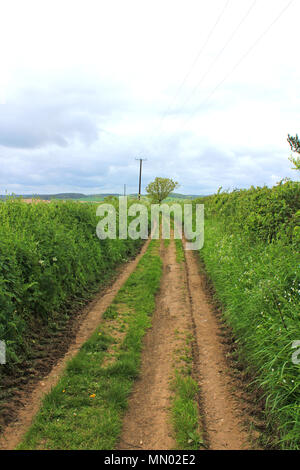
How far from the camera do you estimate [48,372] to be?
15.0 ft

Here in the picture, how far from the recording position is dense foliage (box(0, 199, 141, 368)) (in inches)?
193

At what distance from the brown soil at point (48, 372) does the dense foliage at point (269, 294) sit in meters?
2.80

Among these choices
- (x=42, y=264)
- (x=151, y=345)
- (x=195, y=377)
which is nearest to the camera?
(x=195, y=377)

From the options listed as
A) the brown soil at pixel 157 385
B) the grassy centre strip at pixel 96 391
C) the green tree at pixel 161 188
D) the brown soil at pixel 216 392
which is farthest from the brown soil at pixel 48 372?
the green tree at pixel 161 188

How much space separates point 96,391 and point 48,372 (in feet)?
3.18

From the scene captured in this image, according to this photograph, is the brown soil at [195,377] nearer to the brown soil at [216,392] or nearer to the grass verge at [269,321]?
the brown soil at [216,392]

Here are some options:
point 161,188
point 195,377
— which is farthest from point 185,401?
point 161,188

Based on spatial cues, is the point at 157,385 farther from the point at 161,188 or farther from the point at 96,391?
the point at 161,188

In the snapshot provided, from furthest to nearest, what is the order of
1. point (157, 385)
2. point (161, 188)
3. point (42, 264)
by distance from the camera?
point (161, 188), point (42, 264), point (157, 385)

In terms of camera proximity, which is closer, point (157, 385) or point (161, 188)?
point (157, 385)

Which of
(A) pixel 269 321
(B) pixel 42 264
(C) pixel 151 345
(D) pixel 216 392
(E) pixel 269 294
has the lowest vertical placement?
(D) pixel 216 392

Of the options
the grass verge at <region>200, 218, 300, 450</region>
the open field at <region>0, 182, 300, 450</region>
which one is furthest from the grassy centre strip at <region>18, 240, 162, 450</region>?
the grass verge at <region>200, 218, 300, 450</region>

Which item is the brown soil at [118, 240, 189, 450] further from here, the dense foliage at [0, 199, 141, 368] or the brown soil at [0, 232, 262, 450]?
the dense foliage at [0, 199, 141, 368]
